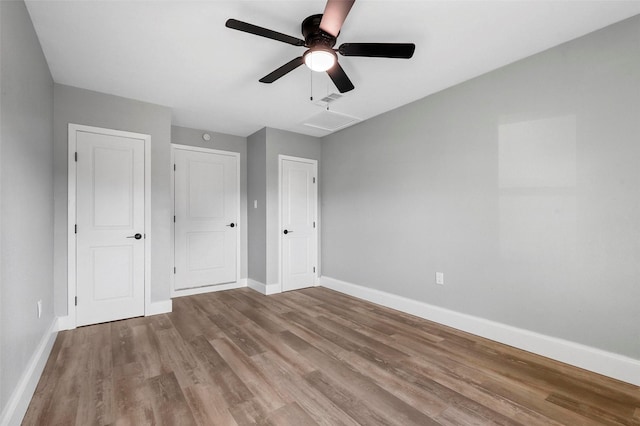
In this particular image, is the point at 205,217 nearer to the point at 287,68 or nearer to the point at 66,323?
the point at 66,323

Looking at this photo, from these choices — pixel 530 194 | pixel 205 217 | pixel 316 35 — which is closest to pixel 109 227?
pixel 205 217

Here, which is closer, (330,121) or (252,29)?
(252,29)

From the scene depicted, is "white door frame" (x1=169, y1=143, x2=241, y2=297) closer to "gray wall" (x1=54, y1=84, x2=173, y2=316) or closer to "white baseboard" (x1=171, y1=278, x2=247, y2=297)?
"white baseboard" (x1=171, y1=278, x2=247, y2=297)

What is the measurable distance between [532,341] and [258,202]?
386cm

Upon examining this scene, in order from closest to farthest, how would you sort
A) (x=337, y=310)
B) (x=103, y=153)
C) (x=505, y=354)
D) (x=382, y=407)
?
(x=382, y=407)
(x=505, y=354)
(x=103, y=153)
(x=337, y=310)

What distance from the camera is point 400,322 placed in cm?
323

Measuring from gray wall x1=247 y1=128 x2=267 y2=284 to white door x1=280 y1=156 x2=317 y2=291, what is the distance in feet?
0.97

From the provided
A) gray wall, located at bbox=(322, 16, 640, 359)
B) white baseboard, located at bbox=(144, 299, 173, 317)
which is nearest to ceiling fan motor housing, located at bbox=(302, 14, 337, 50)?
gray wall, located at bbox=(322, 16, 640, 359)

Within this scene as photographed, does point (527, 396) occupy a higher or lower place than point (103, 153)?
lower

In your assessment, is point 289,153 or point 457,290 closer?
point 457,290

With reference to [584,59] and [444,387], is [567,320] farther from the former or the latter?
[584,59]

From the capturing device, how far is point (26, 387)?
1.79 meters

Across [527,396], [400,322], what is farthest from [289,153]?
[527,396]

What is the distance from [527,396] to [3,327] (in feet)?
10.4
